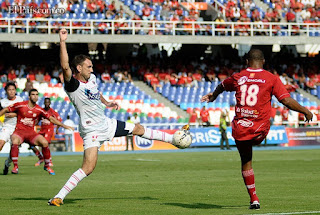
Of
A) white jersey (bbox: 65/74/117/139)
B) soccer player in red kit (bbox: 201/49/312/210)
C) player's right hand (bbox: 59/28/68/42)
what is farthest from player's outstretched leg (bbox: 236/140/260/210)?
player's right hand (bbox: 59/28/68/42)

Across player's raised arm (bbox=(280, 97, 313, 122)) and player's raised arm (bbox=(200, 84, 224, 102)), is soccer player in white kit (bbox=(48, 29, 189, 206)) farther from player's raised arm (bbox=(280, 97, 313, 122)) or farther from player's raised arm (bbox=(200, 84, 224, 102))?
player's raised arm (bbox=(280, 97, 313, 122))

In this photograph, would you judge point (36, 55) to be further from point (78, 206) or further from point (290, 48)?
point (78, 206)

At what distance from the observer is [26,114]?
1802 centimetres

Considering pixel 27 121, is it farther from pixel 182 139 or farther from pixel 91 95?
pixel 182 139

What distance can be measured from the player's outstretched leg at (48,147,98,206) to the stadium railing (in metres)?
29.6

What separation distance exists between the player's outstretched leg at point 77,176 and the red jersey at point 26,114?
7.33 m

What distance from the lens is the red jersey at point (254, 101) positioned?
32.1ft

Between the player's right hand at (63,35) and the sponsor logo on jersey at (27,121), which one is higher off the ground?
the player's right hand at (63,35)

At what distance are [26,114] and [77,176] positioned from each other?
788 centimetres

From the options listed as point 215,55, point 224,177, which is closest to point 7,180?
point 224,177

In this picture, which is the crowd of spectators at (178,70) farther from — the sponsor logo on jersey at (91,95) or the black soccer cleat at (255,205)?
the black soccer cleat at (255,205)

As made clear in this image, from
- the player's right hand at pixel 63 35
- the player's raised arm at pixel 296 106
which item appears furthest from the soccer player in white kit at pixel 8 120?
the player's raised arm at pixel 296 106

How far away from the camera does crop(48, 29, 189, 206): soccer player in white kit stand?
1049cm

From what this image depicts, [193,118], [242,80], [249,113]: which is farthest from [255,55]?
[193,118]
